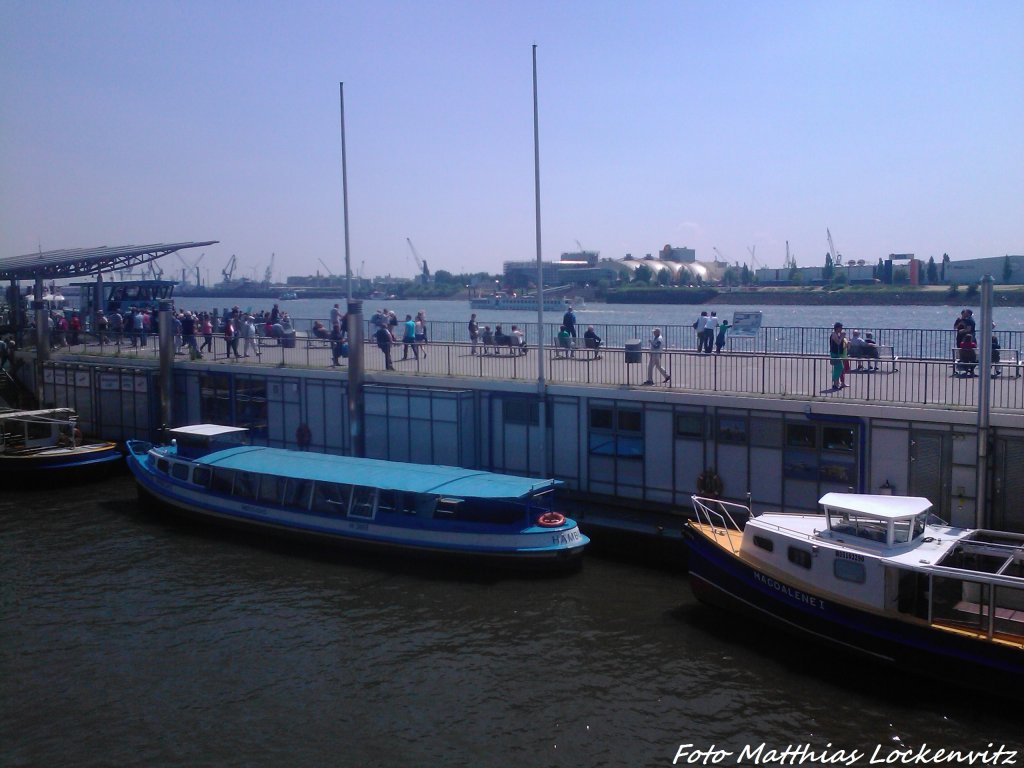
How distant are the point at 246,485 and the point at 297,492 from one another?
1748mm

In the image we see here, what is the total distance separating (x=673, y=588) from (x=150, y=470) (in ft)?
49.8

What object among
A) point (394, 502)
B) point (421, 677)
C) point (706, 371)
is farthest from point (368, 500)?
point (706, 371)

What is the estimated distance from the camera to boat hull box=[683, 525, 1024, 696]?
14.5 meters

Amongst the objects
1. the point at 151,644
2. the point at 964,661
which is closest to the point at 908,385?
the point at 964,661

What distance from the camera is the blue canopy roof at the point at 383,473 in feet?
69.7

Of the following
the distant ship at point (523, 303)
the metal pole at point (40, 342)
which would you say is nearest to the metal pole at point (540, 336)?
the metal pole at point (40, 342)

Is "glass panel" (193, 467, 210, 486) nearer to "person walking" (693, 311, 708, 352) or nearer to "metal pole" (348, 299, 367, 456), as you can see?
"metal pole" (348, 299, 367, 456)

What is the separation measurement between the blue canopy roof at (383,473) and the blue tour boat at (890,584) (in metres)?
4.99

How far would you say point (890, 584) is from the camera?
15.8 metres

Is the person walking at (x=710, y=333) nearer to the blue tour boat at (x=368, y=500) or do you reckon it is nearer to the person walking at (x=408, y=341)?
the blue tour boat at (x=368, y=500)

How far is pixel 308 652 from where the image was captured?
1694 centimetres

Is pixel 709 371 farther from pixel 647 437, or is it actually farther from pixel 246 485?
pixel 246 485

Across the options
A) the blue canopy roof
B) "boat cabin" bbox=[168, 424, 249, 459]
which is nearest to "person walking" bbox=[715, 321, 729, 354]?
the blue canopy roof

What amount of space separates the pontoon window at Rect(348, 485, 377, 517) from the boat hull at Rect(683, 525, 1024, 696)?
24.8 feet
